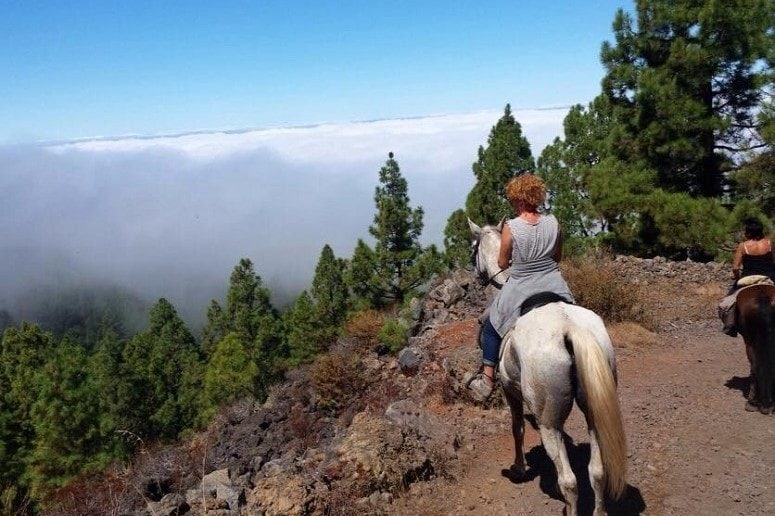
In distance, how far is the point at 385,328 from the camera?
1594 centimetres

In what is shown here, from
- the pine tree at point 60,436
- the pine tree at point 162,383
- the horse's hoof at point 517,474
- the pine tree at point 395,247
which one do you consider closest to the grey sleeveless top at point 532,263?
the horse's hoof at point 517,474

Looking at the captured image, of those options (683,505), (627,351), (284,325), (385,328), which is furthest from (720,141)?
(284,325)

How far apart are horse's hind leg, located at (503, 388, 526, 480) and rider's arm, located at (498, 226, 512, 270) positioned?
3.71 ft

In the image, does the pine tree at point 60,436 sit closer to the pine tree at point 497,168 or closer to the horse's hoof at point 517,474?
the pine tree at point 497,168

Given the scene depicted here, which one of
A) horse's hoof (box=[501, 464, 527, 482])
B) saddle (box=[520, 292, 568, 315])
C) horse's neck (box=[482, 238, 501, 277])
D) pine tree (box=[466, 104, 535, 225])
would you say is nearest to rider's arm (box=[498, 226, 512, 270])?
horse's neck (box=[482, 238, 501, 277])

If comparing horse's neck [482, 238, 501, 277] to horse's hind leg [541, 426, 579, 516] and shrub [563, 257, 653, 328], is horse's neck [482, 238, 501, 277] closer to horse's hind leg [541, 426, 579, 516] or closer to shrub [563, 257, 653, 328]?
horse's hind leg [541, 426, 579, 516]

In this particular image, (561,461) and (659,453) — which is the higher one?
(561,461)

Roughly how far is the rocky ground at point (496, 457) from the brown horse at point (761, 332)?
382mm

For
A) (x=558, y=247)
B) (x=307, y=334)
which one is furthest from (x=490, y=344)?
(x=307, y=334)

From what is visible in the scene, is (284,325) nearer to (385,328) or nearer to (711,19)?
(385,328)

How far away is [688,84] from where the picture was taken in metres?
14.8

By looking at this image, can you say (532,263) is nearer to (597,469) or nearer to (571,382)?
(571,382)

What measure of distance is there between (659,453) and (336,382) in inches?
340

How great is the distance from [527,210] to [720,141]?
1453cm
